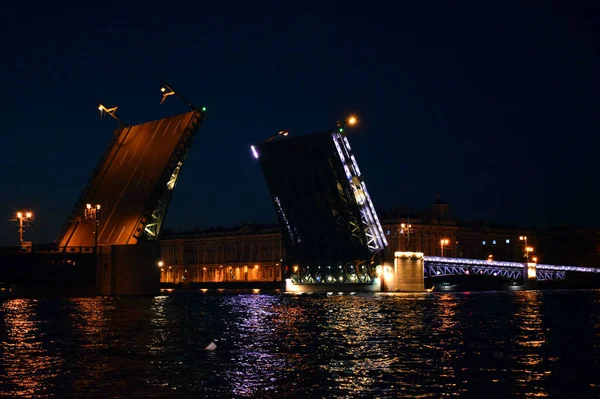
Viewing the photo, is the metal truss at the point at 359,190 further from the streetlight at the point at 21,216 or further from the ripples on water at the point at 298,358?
the ripples on water at the point at 298,358

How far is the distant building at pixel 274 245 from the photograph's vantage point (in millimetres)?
118562

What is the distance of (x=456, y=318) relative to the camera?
33.8m

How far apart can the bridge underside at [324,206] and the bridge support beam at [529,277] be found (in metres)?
33.9

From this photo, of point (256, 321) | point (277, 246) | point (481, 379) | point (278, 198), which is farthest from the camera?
point (277, 246)

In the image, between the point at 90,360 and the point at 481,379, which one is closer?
the point at 481,379

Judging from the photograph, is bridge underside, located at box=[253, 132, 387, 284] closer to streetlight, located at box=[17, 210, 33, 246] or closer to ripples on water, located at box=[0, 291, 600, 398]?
streetlight, located at box=[17, 210, 33, 246]

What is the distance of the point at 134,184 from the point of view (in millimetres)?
51031

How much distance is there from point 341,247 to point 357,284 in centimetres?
685

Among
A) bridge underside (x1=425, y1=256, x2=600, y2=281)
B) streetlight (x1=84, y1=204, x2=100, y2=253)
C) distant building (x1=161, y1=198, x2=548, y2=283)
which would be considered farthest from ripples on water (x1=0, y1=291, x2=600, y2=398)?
distant building (x1=161, y1=198, x2=548, y2=283)

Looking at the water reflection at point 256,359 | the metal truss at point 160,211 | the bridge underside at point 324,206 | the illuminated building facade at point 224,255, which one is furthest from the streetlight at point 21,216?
the illuminated building facade at point 224,255

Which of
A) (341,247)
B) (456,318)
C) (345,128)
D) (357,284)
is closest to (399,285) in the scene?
(357,284)

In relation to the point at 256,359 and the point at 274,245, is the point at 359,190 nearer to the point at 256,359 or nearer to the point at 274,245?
the point at 256,359

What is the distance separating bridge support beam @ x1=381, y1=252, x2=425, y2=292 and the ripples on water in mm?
37156

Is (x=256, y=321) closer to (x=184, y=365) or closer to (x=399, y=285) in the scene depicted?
(x=184, y=365)
